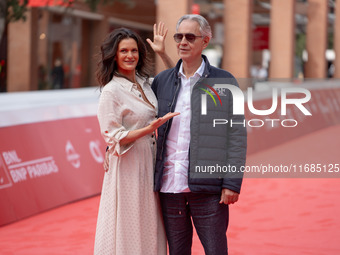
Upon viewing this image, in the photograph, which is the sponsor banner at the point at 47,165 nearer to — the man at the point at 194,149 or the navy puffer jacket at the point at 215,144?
the man at the point at 194,149

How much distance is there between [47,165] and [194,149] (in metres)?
4.39

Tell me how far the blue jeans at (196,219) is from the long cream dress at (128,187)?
92 millimetres

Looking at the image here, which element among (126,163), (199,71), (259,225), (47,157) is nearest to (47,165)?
(47,157)

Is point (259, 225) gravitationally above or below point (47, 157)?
below

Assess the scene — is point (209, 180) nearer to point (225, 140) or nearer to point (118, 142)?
point (225, 140)

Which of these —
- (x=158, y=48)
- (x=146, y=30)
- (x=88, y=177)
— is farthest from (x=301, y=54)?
(x=158, y=48)

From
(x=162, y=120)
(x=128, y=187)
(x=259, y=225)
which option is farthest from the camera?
(x=259, y=225)

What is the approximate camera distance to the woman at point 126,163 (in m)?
3.94

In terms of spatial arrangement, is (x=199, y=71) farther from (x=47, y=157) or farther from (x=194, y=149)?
(x=47, y=157)

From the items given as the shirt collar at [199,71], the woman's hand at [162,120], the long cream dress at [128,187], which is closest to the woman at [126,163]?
the long cream dress at [128,187]

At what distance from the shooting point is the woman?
394 centimetres

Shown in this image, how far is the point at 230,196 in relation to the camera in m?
3.86

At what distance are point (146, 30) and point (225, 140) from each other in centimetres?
3251

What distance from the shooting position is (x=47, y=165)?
313 inches
